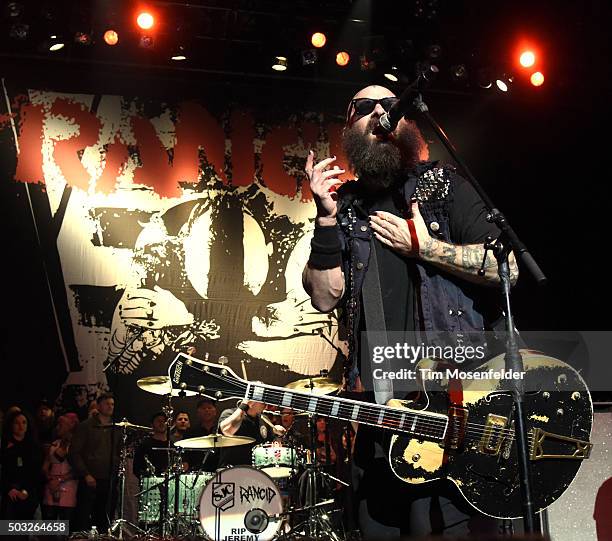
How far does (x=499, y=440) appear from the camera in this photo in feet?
9.20

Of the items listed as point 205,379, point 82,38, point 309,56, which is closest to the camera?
point 205,379

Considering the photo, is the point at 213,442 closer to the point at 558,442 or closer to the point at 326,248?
the point at 326,248

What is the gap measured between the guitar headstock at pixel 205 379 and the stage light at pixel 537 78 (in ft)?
17.0

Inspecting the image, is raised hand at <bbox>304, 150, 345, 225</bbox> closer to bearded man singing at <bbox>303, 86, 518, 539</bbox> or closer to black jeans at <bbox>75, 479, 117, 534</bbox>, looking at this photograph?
bearded man singing at <bbox>303, 86, 518, 539</bbox>

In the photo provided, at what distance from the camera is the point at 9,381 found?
6695mm

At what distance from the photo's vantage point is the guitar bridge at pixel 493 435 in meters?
2.80

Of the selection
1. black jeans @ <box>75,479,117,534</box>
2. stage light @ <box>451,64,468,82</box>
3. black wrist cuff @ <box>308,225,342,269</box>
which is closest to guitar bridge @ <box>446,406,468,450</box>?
black wrist cuff @ <box>308,225,342,269</box>

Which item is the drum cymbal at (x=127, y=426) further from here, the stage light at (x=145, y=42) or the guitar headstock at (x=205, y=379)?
the guitar headstock at (x=205, y=379)

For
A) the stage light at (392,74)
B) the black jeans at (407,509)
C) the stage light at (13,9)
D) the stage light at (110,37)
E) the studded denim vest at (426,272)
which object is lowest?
the black jeans at (407,509)

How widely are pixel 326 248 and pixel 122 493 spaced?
15.0 feet

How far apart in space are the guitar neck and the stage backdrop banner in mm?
4098

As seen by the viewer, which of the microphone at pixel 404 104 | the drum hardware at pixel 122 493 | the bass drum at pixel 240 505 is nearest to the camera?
the microphone at pixel 404 104

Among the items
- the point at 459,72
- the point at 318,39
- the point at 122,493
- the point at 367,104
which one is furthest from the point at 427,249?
the point at 459,72

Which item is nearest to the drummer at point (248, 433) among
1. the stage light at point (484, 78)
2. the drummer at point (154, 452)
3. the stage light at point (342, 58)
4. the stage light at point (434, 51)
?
the drummer at point (154, 452)
